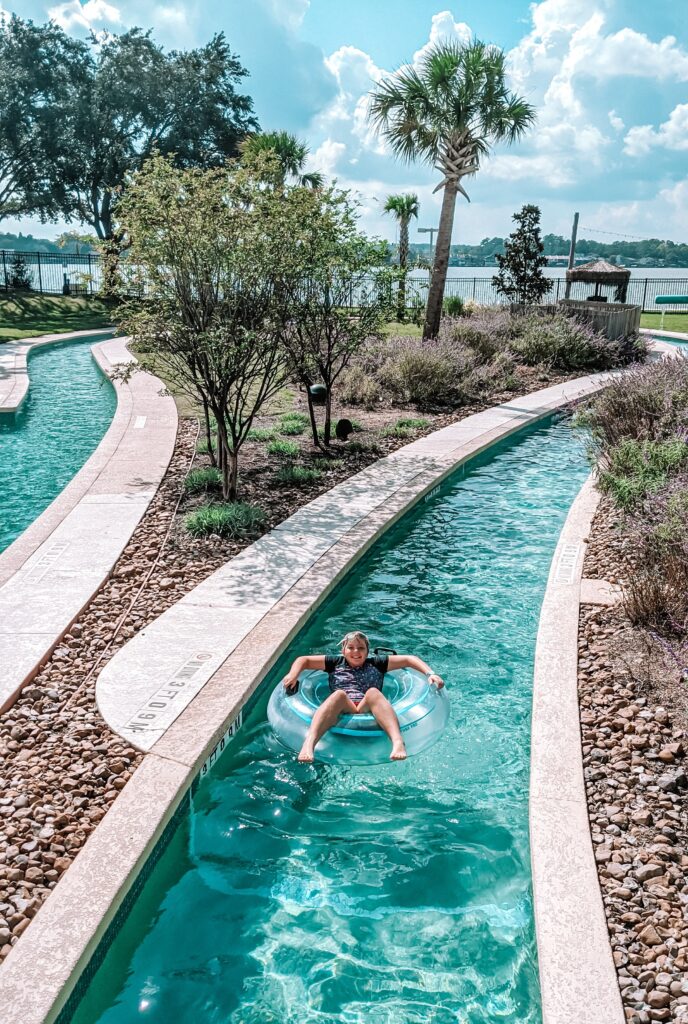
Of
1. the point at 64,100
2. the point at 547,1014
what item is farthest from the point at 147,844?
the point at 64,100

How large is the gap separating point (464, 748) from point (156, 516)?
5.04 meters

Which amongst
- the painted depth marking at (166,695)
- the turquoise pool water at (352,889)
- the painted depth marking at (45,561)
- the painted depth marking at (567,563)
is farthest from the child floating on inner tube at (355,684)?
the painted depth marking at (45,561)

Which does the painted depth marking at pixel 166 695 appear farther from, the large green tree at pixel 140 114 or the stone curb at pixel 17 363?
the large green tree at pixel 140 114

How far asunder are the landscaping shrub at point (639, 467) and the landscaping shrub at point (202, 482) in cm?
476

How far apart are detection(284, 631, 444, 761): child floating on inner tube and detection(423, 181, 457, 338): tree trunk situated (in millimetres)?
16524

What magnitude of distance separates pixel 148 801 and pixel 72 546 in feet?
14.5

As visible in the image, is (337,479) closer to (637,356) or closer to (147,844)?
(147,844)

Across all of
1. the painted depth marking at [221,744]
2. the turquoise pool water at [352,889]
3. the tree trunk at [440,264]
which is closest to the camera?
the turquoise pool water at [352,889]

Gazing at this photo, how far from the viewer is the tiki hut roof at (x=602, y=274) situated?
3412cm

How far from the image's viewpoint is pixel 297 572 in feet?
26.9

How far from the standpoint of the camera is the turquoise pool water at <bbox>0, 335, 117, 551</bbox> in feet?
36.0

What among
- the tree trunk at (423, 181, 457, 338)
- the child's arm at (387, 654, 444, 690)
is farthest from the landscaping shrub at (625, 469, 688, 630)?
the tree trunk at (423, 181, 457, 338)

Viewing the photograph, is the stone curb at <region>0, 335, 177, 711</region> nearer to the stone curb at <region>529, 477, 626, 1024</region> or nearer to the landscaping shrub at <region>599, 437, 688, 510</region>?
the stone curb at <region>529, 477, 626, 1024</region>

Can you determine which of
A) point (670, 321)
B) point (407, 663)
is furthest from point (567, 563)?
point (670, 321)
